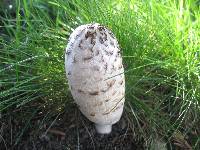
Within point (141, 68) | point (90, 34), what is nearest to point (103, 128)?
point (141, 68)

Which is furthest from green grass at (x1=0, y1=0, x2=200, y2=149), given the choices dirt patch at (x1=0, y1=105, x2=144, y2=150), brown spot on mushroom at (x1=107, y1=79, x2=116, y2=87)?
brown spot on mushroom at (x1=107, y1=79, x2=116, y2=87)

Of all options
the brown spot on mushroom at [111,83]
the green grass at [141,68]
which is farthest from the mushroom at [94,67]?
the green grass at [141,68]

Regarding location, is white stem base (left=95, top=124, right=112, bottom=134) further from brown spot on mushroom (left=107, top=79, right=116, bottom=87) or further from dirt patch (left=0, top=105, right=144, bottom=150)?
brown spot on mushroom (left=107, top=79, right=116, bottom=87)

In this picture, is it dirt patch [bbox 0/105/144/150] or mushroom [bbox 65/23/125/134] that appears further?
dirt patch [bbox 0/105/144/150]

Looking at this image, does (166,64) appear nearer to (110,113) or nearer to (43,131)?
(110,113)

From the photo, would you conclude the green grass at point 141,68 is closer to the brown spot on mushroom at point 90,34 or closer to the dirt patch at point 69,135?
the dirt patch at point 69,135

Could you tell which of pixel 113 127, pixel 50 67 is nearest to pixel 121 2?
pixel 50 67

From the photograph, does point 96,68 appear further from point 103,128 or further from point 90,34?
point 103,128
